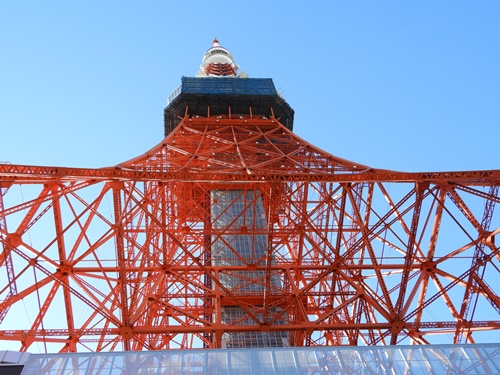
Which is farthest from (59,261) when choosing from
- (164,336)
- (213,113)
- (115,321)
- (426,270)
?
(213,113)

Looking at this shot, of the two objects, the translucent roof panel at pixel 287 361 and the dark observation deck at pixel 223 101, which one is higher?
the dark observation deck at pixel 223 101

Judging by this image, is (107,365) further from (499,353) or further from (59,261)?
(499,353)

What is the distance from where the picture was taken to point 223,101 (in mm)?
32438

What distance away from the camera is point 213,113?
3262 cm

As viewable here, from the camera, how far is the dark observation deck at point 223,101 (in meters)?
32.2

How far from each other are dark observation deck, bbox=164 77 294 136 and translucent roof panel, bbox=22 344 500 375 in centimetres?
2125

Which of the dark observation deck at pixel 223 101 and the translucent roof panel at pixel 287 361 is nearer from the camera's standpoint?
the translucent roof panel at pixel 287 361

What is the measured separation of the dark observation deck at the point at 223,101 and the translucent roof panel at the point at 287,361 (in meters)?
21.2

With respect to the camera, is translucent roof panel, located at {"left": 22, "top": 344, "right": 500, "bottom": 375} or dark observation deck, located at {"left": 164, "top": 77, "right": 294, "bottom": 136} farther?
dark observation deck, located at {"left": 164, "top": 77, "right": 294, "bottom": 136}

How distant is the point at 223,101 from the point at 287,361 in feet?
74.4

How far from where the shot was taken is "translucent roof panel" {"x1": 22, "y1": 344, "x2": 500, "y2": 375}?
1139 centimetres

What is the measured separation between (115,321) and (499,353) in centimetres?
935

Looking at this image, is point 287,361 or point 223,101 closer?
point 287,361

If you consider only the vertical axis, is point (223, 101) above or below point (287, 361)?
above
